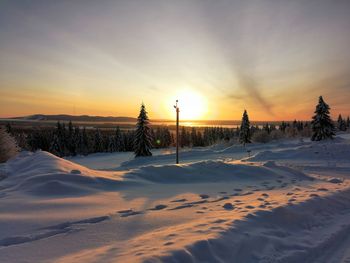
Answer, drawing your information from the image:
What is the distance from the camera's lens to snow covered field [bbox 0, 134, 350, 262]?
463 centimetres

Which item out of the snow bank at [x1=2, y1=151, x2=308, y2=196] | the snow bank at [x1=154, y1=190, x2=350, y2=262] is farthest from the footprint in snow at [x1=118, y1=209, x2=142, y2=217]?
the snow bank at [x1=154, y1=190, x2=350, y2=262]

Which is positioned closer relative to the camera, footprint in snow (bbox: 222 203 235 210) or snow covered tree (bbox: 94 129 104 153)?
footprint in snow (bbox: 222 203 235 210)

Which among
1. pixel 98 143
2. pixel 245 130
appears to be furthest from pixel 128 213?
pixel 98 143

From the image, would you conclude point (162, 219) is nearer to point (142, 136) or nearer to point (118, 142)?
point (142, 136)

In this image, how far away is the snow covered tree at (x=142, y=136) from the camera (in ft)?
143

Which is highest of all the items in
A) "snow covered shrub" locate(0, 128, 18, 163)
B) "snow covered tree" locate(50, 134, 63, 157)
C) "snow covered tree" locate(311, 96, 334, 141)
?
"snow covered tree" locate(311, 96, 334, 141)

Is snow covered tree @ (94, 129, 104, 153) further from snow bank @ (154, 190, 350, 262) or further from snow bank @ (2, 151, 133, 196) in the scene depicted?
snow bank @ (154, 190, 350, 262)

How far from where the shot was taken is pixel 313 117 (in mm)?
41844

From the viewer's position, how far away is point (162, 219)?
6.34 metres

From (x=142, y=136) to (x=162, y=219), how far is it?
39.2 metres

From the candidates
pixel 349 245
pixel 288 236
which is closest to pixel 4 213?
pixel 288 236

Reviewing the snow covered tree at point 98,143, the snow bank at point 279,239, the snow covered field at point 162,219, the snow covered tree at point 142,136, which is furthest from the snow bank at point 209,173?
the snow covered tree at point 98,143

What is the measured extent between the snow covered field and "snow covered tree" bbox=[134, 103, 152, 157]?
106 feet

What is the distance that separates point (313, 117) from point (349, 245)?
135ft
